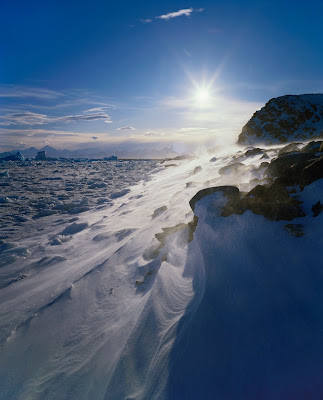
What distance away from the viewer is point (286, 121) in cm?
2702

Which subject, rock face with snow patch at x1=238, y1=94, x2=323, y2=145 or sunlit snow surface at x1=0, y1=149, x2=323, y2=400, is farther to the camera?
rock face with snow patch at x1=238, y1=94, x2=323, y2=145

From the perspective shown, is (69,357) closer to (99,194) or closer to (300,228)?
(300,228)

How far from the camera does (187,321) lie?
204 centimetres

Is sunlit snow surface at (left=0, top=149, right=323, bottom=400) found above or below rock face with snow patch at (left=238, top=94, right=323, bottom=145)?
below

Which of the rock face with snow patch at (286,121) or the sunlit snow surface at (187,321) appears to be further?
the rock face with snow patch at (286,121)

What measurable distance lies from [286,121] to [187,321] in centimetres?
3171

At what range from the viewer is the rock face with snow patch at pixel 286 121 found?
25750 mm

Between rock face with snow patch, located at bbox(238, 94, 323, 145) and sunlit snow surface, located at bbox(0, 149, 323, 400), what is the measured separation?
88.2 feet

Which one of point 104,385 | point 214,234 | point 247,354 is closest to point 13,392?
point 104,385

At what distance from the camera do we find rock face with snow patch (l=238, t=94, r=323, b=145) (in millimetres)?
25750

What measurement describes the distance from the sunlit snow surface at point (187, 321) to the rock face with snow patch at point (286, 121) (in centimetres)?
2688

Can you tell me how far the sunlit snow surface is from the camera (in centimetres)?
161

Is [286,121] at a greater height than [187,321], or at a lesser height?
greater

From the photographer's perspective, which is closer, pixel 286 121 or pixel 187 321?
pixel 187 321
